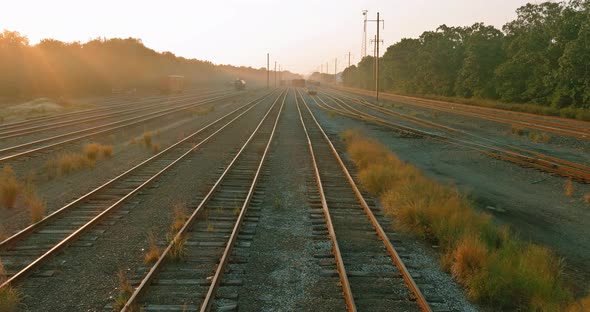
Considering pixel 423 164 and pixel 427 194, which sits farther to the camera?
pixel 423 164

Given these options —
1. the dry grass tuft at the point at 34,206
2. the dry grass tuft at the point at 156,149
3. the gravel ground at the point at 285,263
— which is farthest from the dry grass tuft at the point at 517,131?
the dry grass tuft at the point at 34,206

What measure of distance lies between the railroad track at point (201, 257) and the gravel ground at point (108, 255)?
53 cm

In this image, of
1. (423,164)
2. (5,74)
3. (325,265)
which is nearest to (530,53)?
(423,164)

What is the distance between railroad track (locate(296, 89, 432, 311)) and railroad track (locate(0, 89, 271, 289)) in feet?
15.3

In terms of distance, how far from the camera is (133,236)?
841 centimetres

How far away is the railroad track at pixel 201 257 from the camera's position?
5.92 m

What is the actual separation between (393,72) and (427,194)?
229ft

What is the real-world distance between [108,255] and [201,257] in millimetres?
1609

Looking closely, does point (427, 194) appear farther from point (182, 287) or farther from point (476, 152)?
point (476, 152)

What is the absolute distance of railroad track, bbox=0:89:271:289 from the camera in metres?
7.12

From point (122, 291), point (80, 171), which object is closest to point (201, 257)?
point (122, 291)

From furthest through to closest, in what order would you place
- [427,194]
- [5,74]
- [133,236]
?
[5,74] → [427,194] → [133,236]

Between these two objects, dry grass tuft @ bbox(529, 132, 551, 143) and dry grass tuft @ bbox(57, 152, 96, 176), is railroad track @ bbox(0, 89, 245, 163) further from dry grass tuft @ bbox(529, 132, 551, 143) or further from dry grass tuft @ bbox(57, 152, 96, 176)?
dry grass tuft @ bbox(529, 132, 551, 143)

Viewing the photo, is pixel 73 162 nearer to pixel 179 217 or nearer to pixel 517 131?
pixel 179 217
